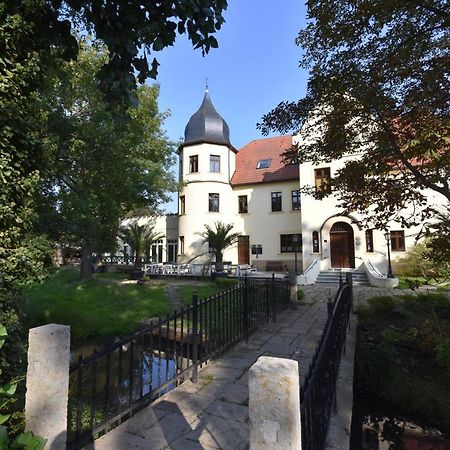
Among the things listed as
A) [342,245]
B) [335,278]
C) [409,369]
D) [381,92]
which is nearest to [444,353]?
[409,369]

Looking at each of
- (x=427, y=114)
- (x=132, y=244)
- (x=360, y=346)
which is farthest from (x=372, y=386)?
(x=132, y=244)

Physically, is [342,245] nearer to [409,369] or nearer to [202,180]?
[202,180]

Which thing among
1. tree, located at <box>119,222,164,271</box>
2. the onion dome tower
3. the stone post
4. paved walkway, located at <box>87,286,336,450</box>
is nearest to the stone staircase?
the stone post

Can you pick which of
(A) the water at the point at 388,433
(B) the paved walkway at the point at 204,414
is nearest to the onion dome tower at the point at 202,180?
(B) the paved walkway at the point at 204,414

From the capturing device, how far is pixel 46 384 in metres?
2.62

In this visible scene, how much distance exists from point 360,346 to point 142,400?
4.83 m

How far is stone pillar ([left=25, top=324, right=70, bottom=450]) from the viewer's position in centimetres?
261

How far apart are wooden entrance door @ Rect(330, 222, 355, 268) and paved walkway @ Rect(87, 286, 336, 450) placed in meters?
15.3

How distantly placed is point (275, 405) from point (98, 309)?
1011 cm

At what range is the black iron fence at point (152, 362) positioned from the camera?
329 centimetres

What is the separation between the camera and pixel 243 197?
85.8 ft

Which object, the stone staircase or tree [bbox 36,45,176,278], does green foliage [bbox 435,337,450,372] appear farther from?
the stone staircase

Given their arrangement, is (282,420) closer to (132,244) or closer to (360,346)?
(360,346)

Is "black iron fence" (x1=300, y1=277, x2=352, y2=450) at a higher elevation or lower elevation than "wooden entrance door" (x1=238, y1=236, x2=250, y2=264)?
lower
